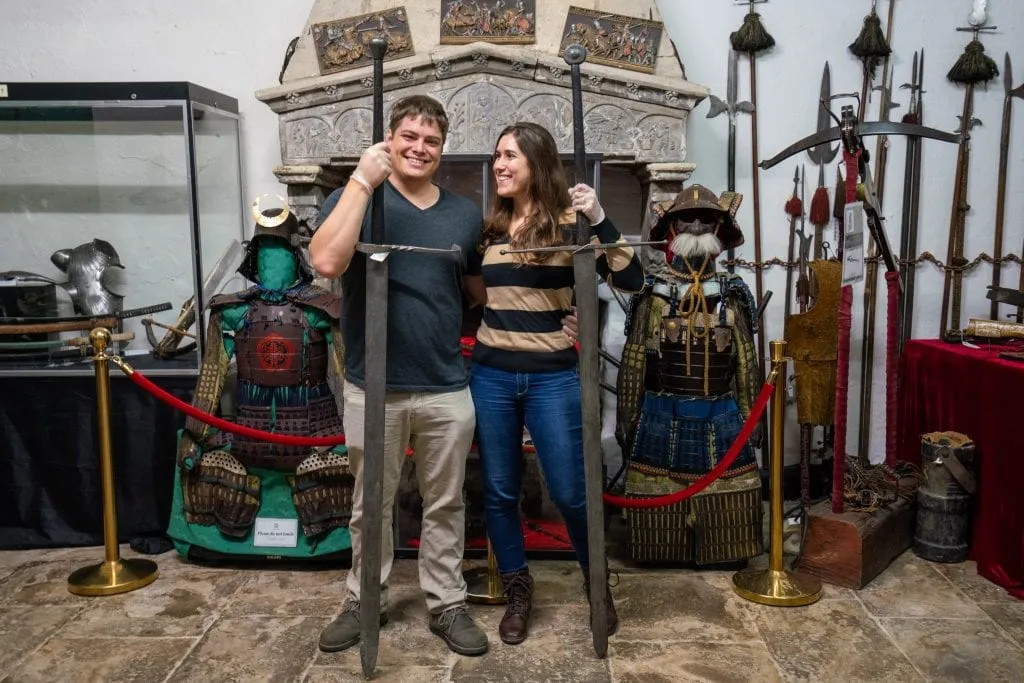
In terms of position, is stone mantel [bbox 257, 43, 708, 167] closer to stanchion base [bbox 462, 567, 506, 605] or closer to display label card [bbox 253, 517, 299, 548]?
display label card [bbox 253, 517, 299, 548]

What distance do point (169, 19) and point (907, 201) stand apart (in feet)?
13.1

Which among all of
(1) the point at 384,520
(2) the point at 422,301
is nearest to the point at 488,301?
(2) the point at 422,301

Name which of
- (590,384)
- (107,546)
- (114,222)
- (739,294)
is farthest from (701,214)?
(114,222)

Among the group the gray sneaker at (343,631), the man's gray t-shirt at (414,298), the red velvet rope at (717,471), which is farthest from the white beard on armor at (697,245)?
the gray sneaker at (343,631)

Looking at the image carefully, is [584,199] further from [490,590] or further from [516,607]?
[490,590]

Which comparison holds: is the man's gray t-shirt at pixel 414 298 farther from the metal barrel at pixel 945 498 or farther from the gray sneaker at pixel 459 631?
the metal barrel at pixel 945 498

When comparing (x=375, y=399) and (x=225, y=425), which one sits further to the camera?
(x=225, y=425)

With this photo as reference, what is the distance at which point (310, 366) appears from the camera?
3.62 m

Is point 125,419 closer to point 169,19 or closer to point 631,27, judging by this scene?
point 169,19

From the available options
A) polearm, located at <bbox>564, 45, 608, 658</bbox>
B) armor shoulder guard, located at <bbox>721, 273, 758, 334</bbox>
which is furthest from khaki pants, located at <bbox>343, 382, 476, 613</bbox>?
armor shoulder guard, located at <bbox>721, 273, 758, 334</bbox>

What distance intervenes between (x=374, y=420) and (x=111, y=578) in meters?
1.71

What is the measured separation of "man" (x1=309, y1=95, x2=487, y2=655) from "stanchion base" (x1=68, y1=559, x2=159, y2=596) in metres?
1.05

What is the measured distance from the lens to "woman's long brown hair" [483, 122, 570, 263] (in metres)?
2.67

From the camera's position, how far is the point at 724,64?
4.33m
